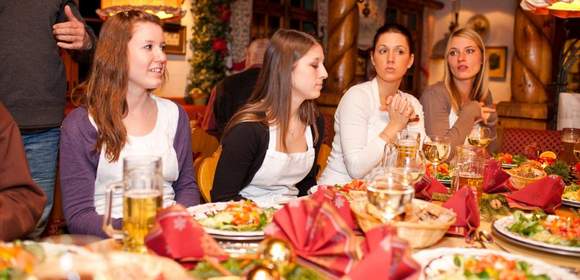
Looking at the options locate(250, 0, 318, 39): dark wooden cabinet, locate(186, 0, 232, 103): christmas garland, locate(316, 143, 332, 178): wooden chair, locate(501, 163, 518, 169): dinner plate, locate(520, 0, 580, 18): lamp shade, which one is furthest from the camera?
locate(250, 0, 318, 39): dark wooden cabinet

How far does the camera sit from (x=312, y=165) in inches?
102

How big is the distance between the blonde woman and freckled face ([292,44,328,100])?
120cm

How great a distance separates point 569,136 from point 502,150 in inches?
60.6

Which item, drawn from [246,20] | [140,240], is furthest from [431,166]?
[246,20]

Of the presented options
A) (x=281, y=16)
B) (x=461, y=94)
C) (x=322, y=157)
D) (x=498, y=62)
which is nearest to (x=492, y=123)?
(x=461, y=94)

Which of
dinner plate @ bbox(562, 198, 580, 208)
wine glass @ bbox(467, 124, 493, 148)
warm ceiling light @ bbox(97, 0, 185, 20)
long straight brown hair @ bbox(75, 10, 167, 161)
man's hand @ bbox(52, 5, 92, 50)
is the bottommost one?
dinner plate @ bbox(562, 198, 580, 208)

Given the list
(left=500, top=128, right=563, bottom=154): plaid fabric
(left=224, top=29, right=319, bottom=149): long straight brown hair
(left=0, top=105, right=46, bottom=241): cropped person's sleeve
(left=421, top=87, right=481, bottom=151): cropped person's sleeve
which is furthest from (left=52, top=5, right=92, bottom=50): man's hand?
(left=500, top=128, right=563, bottom=154): plaid fabric

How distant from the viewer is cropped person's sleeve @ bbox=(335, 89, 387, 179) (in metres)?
2.62

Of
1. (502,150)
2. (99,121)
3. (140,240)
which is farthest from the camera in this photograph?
(502,150)

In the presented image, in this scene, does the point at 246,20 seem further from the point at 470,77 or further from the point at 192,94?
the point at 470,77

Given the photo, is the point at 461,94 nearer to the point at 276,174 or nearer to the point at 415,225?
the point at 276,174

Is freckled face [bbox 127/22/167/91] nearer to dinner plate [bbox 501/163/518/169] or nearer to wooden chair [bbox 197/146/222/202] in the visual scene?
wooden chair [bbox 197/146/222/202]

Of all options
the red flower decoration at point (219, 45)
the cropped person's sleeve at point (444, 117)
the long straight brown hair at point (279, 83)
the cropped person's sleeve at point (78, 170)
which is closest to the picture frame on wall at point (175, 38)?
the red flower decoration at point (219, 45)

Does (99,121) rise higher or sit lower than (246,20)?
lower
